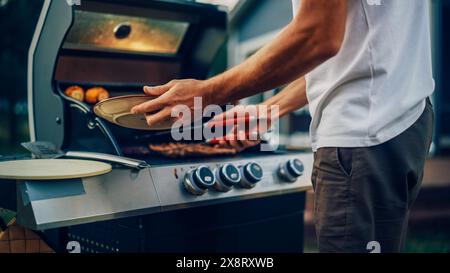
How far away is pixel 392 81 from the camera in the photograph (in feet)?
3.04

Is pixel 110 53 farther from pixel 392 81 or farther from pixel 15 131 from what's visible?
pixel 15 131

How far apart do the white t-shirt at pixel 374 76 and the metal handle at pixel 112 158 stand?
0.51m

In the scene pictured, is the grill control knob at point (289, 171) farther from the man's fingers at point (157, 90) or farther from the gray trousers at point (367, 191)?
the man's fingers at point (157, 90)

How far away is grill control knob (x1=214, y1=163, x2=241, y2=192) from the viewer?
4.29 ft

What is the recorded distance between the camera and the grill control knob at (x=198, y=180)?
1247mm

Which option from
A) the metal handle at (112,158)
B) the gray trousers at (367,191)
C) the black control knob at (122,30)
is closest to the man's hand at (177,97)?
the metal handle at (112,158)

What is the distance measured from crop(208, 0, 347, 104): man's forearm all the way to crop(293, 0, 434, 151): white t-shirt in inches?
3.0

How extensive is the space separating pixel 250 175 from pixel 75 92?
0.75 metres

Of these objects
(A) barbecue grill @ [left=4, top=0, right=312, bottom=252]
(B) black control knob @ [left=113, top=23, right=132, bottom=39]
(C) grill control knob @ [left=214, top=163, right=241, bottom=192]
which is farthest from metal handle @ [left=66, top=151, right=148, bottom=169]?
(B) black control knob @ [left=113, top=23, right=132, bottom=39]

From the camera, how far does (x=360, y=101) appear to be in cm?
92

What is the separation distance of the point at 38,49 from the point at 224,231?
3.15ft

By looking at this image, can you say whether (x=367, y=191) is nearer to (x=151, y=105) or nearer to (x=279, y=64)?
(x=279, y=64)

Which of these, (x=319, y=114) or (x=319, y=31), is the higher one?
(x=319, y=31)

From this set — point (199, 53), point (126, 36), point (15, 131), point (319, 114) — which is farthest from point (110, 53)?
point (15, 131)
